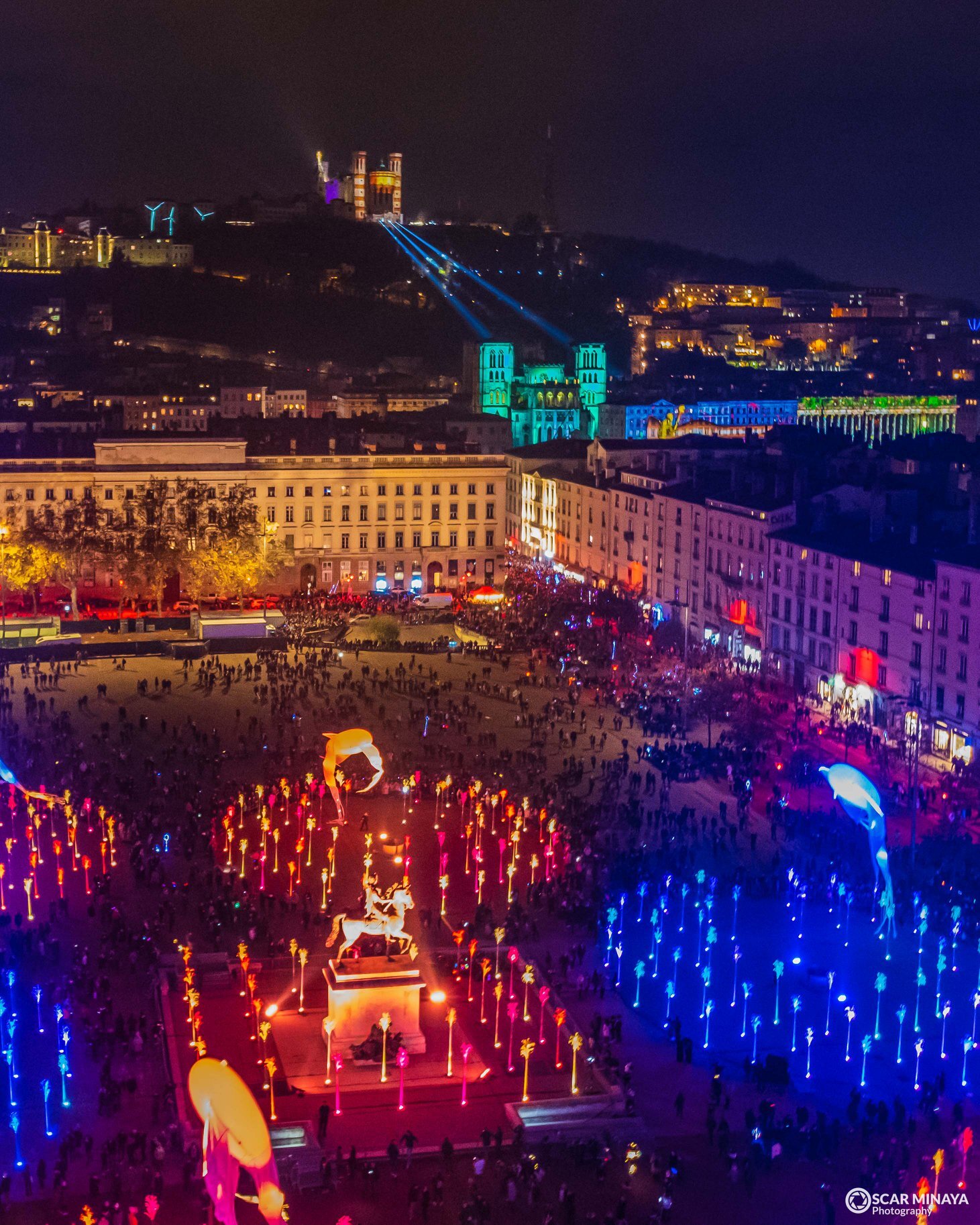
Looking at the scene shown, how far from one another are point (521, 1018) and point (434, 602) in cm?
3987

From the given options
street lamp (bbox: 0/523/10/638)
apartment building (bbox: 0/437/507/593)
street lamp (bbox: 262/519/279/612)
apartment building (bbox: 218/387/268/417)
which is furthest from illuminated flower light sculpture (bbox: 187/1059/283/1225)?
apartment building (bbox: 218/387/268/417)

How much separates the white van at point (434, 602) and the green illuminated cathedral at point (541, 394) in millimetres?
35812

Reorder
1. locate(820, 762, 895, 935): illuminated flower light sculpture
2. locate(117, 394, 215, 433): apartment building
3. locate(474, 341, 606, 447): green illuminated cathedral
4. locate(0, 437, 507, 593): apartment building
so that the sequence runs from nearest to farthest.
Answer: locate(820, 762, 895, 935): illuminated flower light sculpture → locate(0, 437, 507, 593): apartment building → locate(474, 341, 606, 447): green illuminated cathedral → locate(117, 394, 215, 433): apartment building

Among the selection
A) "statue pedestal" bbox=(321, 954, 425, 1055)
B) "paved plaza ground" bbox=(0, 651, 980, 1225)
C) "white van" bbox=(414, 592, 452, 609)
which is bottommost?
"paved plaza ground" bbox=(0, 651, 980, 1225)

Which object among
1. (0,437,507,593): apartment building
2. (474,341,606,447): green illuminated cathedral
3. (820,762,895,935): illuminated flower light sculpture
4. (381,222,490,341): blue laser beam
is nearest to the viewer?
(820,762,895,935): illuminated flower light sculpture

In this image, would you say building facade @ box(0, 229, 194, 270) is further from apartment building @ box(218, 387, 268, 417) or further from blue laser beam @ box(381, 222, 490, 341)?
apartment building @ box(218, 387, 268, 417)

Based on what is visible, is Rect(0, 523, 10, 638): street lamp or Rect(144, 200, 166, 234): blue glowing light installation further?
Rect(144, 200, 166, 234): blue glowing light installation

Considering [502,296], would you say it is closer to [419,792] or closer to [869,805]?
[419,792]

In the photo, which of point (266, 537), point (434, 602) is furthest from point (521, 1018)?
point (266, 537)

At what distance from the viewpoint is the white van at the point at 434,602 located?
63.0m

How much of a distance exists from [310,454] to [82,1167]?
2120 inches

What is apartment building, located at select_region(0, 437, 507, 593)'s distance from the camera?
6944 cm

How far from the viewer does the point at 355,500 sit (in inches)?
2820

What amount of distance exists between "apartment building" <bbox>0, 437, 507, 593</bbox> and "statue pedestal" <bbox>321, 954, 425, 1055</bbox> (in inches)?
1843
